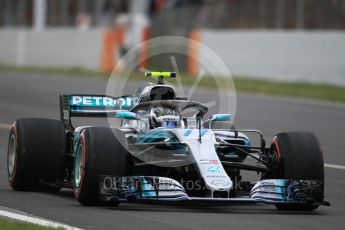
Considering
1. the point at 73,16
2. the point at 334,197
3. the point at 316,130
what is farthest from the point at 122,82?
the point at 73,16

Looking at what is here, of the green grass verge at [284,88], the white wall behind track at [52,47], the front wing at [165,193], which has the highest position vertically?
the white wall behind track at [52,47]

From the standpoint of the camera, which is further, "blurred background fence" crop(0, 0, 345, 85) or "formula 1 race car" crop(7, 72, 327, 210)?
"blurred background fence" crop(0, 0, 345, 85)

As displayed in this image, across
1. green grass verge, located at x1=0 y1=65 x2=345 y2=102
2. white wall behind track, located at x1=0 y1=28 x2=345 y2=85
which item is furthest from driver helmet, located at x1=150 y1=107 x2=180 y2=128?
white wall behind track, located at x1=0 y1=28 x2=345 y2=85

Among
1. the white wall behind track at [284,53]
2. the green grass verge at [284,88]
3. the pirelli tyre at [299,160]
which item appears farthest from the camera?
the white wall behind track at [284,53]

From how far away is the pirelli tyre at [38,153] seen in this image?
11.9m

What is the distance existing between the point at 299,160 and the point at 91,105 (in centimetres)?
325

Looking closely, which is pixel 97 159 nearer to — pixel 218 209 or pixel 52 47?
pixel 218 209

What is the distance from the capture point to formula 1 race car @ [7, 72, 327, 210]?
10398 millimetres

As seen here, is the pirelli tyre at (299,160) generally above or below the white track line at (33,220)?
above

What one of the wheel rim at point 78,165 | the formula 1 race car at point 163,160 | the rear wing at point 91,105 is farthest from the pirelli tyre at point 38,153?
the rear wing at point 91,105

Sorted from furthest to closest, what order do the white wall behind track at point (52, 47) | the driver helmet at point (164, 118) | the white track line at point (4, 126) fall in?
1. the white wall behind track at point (52, 47)
2. the white track line at point (4, 126)
3. the driver helmet at point (164, 118)

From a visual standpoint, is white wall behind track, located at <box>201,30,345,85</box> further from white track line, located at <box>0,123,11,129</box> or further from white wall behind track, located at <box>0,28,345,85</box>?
white track line, located at <box>0,123,11,129</box>

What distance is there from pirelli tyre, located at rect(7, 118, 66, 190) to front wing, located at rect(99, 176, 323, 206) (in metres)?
1.62

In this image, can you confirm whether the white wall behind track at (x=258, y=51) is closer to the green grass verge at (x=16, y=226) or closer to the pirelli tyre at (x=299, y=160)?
the pirelli tyre at (x=299, y=160)
